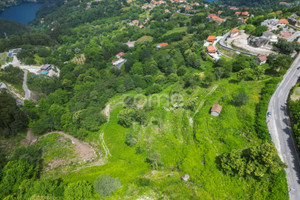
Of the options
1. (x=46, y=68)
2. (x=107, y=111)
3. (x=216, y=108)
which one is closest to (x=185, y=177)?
(x=216, y=108)

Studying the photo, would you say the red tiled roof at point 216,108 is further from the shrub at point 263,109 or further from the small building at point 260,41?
the small building at point 260,41

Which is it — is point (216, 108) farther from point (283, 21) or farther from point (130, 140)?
point (283, 21)

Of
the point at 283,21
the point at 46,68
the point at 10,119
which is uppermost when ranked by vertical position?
the point at 283,21

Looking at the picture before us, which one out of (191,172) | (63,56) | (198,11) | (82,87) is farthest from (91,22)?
(191,172)

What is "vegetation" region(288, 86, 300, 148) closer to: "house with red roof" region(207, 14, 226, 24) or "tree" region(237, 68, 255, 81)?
"tree" region(237, 68, 255, 81)

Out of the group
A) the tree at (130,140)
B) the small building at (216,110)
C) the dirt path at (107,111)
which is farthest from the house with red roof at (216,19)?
the tree at (130,140)

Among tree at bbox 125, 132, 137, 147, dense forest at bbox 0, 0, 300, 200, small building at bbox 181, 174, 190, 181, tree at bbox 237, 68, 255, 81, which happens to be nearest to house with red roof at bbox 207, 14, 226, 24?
dense forest at bbox 0, 0, 300, 200
